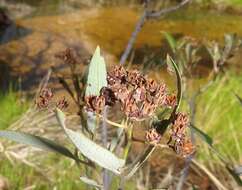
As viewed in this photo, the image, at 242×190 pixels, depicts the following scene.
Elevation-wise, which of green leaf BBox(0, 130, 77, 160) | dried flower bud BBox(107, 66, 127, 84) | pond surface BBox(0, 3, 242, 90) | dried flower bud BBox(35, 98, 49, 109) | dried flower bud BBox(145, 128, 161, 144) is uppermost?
dried flower bud BBox(107, 66, 127, 84)

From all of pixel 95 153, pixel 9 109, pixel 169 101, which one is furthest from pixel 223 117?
pixel 95 153

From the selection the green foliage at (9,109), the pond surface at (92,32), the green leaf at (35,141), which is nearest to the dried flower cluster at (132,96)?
the green leaf at (35,141)

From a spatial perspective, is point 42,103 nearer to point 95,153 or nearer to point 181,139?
point 95,153

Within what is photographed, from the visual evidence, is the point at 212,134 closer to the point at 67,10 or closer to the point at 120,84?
the point at 120,84

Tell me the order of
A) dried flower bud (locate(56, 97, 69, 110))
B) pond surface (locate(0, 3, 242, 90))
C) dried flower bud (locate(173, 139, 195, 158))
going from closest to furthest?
dried flower bud (locate(173, 139, 195, 158))
dried flower bud (locate(56, 97, 69, 110))
pond surface (locate(0, 3, 242, 90))


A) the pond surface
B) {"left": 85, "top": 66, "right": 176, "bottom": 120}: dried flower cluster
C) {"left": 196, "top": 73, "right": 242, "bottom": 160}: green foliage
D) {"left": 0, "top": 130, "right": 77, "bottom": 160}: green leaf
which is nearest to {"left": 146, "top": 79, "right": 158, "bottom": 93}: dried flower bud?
{"left": 85, "top": 66, "right": 176, "bottom": 120}: dried flower cluster

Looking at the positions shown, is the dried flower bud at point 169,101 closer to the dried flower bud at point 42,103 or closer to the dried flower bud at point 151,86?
the dried flower bud at point 151,86

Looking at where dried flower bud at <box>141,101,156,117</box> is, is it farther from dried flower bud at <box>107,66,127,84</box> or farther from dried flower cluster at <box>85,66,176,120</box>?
dried flower bud at <box>107,66,127,84</box>
